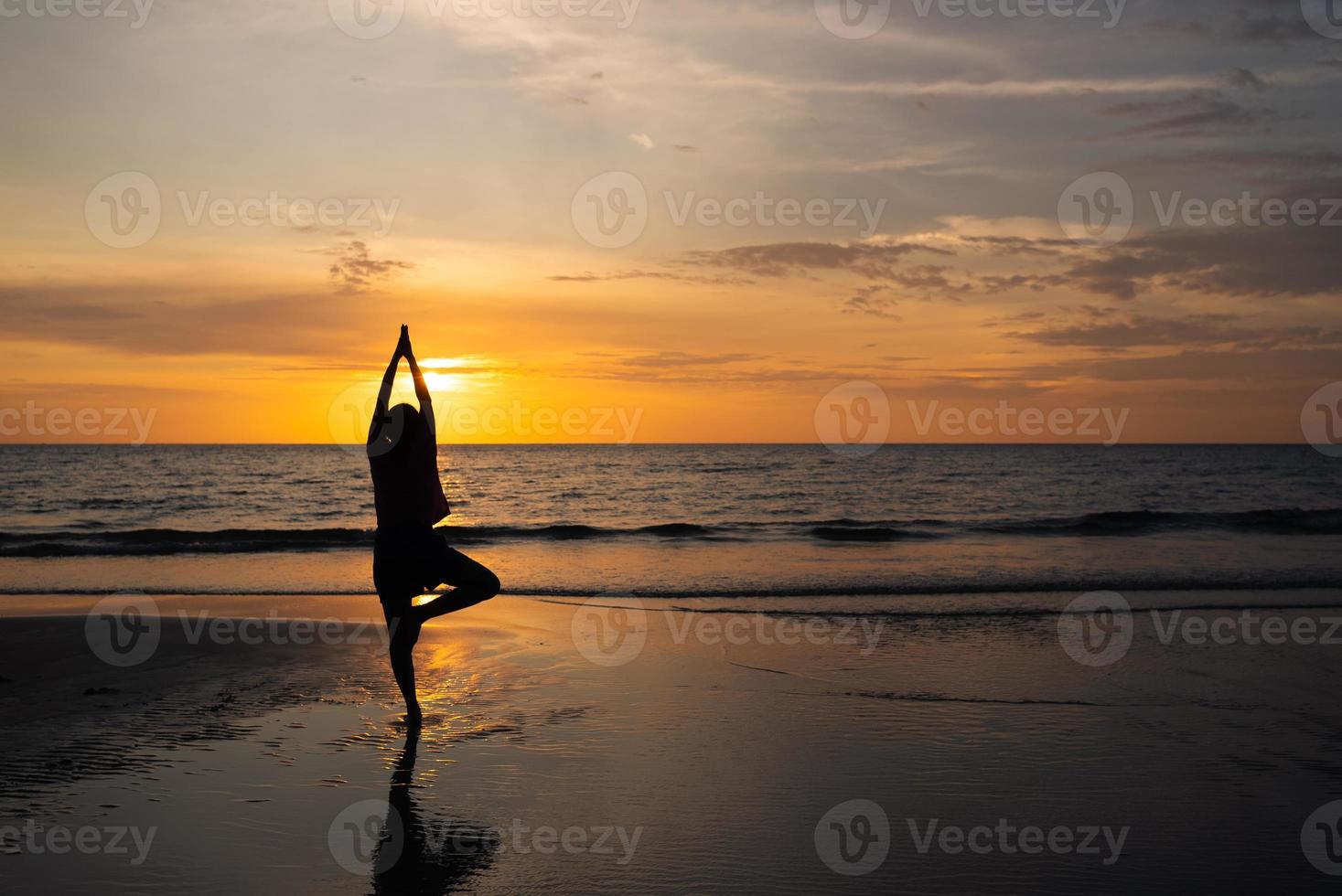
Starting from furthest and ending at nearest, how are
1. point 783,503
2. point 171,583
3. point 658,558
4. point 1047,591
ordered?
point 783,503
point 658,558
point 171,583
point 1047,591

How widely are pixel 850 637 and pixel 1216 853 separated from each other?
608 centimetres

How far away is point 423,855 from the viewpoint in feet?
14.0

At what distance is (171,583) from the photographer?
643 inches

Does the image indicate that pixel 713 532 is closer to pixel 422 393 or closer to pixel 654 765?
pixel 422 393

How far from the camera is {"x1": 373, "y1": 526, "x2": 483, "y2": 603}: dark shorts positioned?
241 inches

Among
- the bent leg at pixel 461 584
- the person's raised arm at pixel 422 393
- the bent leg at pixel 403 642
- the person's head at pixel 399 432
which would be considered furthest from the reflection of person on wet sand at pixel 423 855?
the person's raised arm at pixel 422 393

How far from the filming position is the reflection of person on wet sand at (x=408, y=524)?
19.7 ft

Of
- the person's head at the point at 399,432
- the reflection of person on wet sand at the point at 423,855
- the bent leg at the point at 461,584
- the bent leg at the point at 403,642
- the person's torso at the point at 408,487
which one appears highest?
the person's head at the point at 399,432

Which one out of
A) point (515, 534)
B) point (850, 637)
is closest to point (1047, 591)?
point (850, 637)

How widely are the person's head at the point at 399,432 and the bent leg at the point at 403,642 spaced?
107 cm

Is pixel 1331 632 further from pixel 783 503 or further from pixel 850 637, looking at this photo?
pixel 783 503

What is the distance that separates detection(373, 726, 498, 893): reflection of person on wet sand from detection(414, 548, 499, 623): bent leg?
1549 mm

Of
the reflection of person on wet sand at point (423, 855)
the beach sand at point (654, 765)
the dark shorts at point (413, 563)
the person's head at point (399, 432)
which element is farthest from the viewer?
the dark shorts at point (413, 563)

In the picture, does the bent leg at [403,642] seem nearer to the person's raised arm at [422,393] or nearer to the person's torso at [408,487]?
the person's torso at [408,487]
